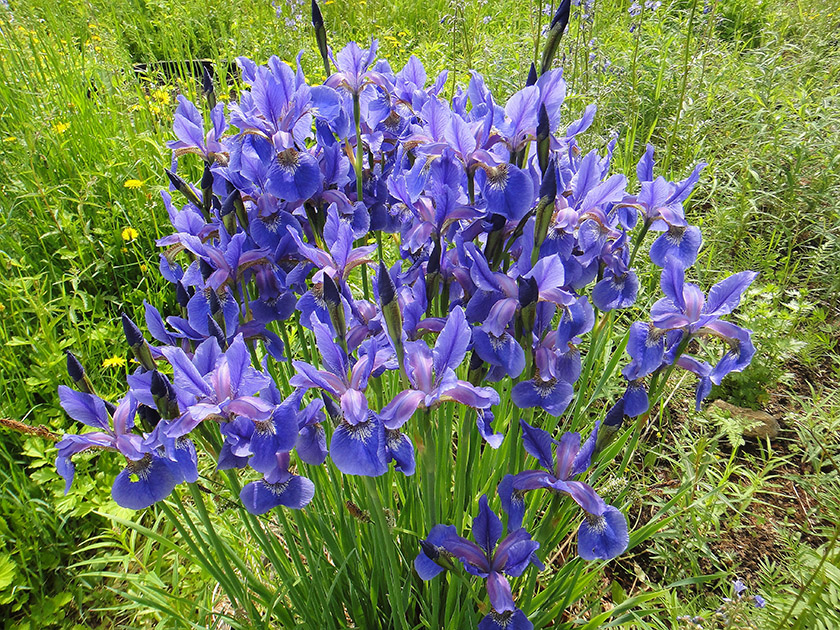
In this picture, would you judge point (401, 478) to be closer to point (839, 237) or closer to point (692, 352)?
point (692, 352)

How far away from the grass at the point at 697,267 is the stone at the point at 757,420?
0.07 m

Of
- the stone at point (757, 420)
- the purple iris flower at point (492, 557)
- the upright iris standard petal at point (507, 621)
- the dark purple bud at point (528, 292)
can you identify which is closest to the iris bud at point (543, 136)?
the dark purple bud at point (528, 292)

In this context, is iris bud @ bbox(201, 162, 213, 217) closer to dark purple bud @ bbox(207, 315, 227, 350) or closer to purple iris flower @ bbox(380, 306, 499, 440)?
dark purple bud @ bbox(207, 315, 227, 350)

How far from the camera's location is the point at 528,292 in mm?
1021

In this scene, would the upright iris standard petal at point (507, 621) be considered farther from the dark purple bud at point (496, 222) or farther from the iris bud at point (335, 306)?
the dark purple bud at point (496, 222)

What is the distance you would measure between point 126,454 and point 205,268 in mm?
435

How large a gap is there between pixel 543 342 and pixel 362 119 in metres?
0.74

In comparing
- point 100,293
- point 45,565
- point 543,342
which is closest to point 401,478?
point 543,342

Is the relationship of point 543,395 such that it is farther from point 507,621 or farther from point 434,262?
point 507,621

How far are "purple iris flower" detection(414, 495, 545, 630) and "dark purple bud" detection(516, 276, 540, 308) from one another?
444 mm

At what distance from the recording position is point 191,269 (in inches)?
50.7

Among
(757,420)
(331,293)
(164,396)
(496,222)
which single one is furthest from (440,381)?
(757,420)

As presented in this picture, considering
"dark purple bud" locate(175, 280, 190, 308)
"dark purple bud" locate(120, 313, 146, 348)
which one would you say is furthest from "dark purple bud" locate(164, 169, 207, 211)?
"dark purple bud" locate(120, 313, 146, 348)

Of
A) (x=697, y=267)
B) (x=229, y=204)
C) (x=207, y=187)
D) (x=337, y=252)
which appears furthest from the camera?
(x=697, y=267)
